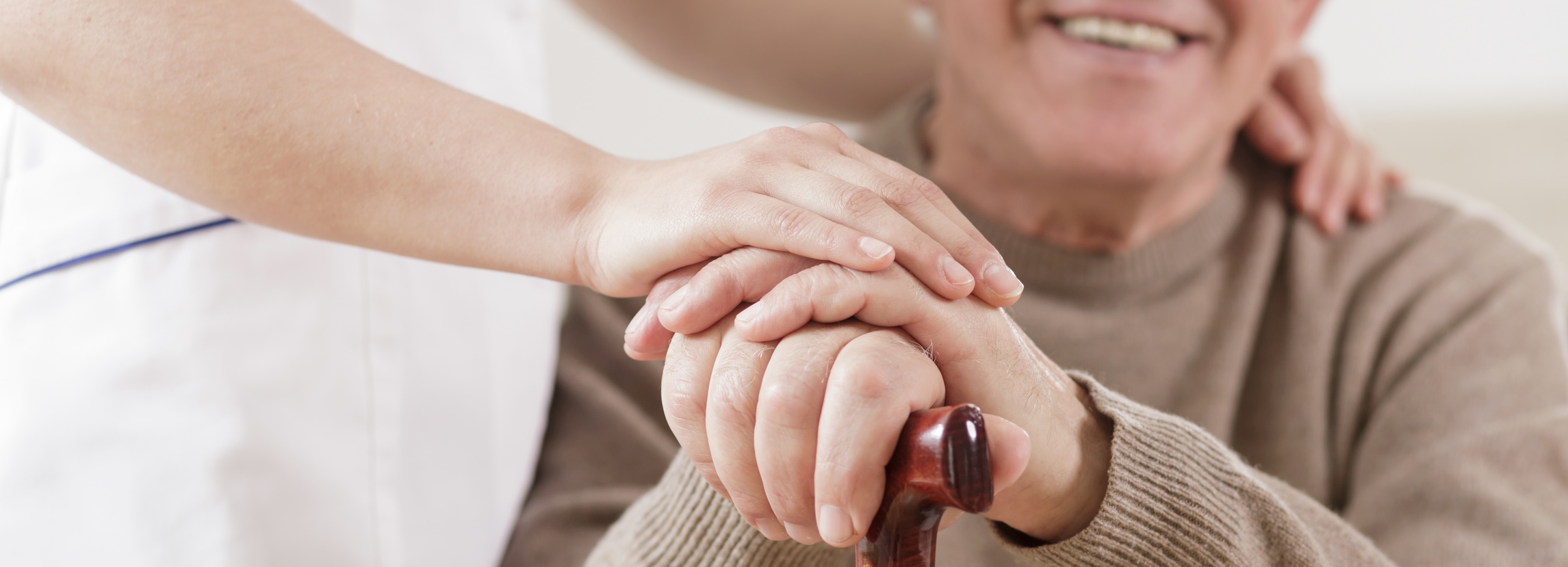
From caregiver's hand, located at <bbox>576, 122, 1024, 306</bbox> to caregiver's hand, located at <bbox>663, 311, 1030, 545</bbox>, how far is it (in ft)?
0.13

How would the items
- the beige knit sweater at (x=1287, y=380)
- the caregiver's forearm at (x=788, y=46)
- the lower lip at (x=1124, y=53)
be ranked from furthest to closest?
the caregiver's forearm at (x=788, y=46)
the lower lip at (x=1124, y=53)
the beige knit sweater at (x=1287, y=380)

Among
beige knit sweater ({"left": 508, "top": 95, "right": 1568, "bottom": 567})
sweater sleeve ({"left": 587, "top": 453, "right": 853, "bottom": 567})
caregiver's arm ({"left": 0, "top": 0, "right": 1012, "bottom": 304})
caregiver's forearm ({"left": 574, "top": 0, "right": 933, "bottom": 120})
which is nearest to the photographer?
caregiver's arm ({"left": 0, "top": 0, "right": 1012, "bottom": 304})

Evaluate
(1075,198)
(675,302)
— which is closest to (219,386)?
(675,302)

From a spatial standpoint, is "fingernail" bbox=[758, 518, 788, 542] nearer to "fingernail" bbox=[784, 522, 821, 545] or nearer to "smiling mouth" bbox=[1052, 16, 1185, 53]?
"fingernail" bbox=[784, 522, 821, 545]

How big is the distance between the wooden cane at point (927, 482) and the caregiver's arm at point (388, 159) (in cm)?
9

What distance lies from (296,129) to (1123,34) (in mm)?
649

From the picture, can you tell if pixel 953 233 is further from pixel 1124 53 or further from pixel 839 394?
pixel 1124 53

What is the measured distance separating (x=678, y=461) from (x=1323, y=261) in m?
0.66

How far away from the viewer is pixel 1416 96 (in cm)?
163

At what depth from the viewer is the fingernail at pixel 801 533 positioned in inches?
19.3

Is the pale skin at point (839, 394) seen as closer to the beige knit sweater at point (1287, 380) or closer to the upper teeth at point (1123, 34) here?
the beige knit sweater at point (1287, 380)

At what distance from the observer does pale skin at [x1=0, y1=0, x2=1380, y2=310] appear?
51 cm

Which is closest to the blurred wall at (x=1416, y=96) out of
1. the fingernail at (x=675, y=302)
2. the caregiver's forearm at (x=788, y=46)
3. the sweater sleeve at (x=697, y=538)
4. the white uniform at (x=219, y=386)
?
the caregiver's forearm at (x=788, y=46)

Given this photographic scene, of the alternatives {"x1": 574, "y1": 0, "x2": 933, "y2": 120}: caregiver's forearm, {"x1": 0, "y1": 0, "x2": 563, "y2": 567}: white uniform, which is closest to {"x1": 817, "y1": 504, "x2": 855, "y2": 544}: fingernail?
{"x1": 0, "y1": 0, "x2": 563, "y2": 567}: white uniform
